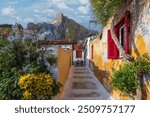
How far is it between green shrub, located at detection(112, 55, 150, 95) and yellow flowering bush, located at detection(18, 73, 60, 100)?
171cm

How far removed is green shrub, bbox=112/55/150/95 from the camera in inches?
234

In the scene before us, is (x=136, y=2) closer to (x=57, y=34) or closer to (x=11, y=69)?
(x=11, y=69)

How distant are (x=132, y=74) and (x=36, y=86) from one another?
2457 mm

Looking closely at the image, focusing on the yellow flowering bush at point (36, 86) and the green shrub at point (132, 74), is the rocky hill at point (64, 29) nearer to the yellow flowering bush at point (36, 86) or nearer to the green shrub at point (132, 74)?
the yellow flowering bush at point (36, 86)

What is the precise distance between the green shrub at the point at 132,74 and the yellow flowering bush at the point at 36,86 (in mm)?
1713

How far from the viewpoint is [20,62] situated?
8195mm

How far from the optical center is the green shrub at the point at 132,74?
5945 mm

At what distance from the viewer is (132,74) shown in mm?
6172

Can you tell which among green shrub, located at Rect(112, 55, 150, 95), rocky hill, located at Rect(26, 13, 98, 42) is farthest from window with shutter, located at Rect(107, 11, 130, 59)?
rocky hill, located at Rect(26, 13, 98, 42)

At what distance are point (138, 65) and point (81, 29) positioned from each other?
55.4 metres

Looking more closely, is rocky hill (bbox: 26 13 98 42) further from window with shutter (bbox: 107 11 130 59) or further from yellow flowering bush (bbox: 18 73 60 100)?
yellow flowering bush (bbox: 18 73 60 100)

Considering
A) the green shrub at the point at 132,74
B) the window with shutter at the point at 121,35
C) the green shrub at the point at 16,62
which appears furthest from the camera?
the window with shutter at the point at 121,35

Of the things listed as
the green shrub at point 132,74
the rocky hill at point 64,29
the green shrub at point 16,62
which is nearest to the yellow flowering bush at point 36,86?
the green shrub at point 16,62

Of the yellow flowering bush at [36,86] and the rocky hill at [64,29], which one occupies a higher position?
the rocky hill at [64,29]
